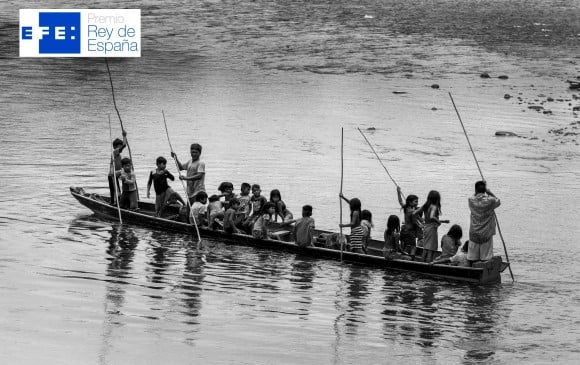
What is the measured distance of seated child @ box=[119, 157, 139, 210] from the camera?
2230 cm

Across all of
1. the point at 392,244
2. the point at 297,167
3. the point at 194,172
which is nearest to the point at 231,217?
the point at 194,172

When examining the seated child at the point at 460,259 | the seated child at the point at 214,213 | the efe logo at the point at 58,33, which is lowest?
the seated child at the point at 460,259

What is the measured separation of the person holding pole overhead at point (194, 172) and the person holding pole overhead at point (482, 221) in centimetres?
549

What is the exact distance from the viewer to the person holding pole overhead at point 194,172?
69.5 feet

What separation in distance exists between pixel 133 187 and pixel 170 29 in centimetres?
3159

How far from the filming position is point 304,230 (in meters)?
19.9

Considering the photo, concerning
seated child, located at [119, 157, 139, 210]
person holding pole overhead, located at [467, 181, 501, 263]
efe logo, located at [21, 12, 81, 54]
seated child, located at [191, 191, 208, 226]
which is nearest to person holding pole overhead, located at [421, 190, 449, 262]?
person holding pole overhead, located at [467, 181, 501, 263]

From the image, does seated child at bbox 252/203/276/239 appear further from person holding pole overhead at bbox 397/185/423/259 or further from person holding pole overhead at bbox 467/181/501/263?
person holding pole overhead at bbox 467/181/501/263

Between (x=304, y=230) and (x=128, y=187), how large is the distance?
443 centimetres

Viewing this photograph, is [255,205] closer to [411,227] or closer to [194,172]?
[194,172]

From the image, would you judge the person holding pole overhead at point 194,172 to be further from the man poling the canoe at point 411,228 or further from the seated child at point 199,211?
the man poling the canoe at point 411,228

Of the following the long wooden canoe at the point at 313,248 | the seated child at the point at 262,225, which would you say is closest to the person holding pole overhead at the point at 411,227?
the long wooden canoe at the point at 313,248

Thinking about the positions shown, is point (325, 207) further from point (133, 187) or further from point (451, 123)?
point (451, 123)

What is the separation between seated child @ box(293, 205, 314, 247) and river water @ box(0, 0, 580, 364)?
408 millimetres
